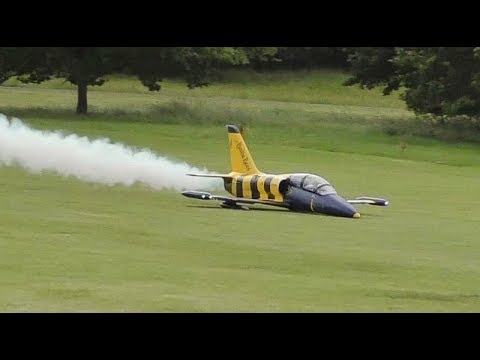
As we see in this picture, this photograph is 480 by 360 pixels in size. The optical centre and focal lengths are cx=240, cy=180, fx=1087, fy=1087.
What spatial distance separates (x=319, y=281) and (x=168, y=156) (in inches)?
711

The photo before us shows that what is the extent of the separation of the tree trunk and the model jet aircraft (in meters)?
19.0

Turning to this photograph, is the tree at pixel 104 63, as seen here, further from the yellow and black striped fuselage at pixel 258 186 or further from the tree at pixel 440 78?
the yellow and black striped fuselage at pixel 258 186

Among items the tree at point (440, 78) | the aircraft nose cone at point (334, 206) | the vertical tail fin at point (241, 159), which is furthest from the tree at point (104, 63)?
the aircraft nose cone at point (334, 206)

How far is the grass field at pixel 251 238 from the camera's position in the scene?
1407cm

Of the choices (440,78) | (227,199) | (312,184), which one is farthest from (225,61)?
(312,184)

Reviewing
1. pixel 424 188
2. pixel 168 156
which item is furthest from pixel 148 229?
pixel 168 156

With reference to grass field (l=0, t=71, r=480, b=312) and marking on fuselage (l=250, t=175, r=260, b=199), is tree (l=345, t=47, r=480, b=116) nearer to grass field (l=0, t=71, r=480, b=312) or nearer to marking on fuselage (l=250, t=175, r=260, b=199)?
grass field (l=0, t=71, r=480, b=312)

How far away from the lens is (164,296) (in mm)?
13914

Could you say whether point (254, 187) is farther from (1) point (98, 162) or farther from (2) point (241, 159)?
(1) point (98, 162)

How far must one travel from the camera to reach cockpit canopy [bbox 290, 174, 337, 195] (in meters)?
21.8

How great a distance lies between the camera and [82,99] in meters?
42.6

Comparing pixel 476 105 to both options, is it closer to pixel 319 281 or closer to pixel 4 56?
pixel 4 56

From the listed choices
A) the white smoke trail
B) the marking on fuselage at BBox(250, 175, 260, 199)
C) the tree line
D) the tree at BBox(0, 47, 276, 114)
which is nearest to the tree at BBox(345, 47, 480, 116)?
the tree line

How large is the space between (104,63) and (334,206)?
75.1 feet
